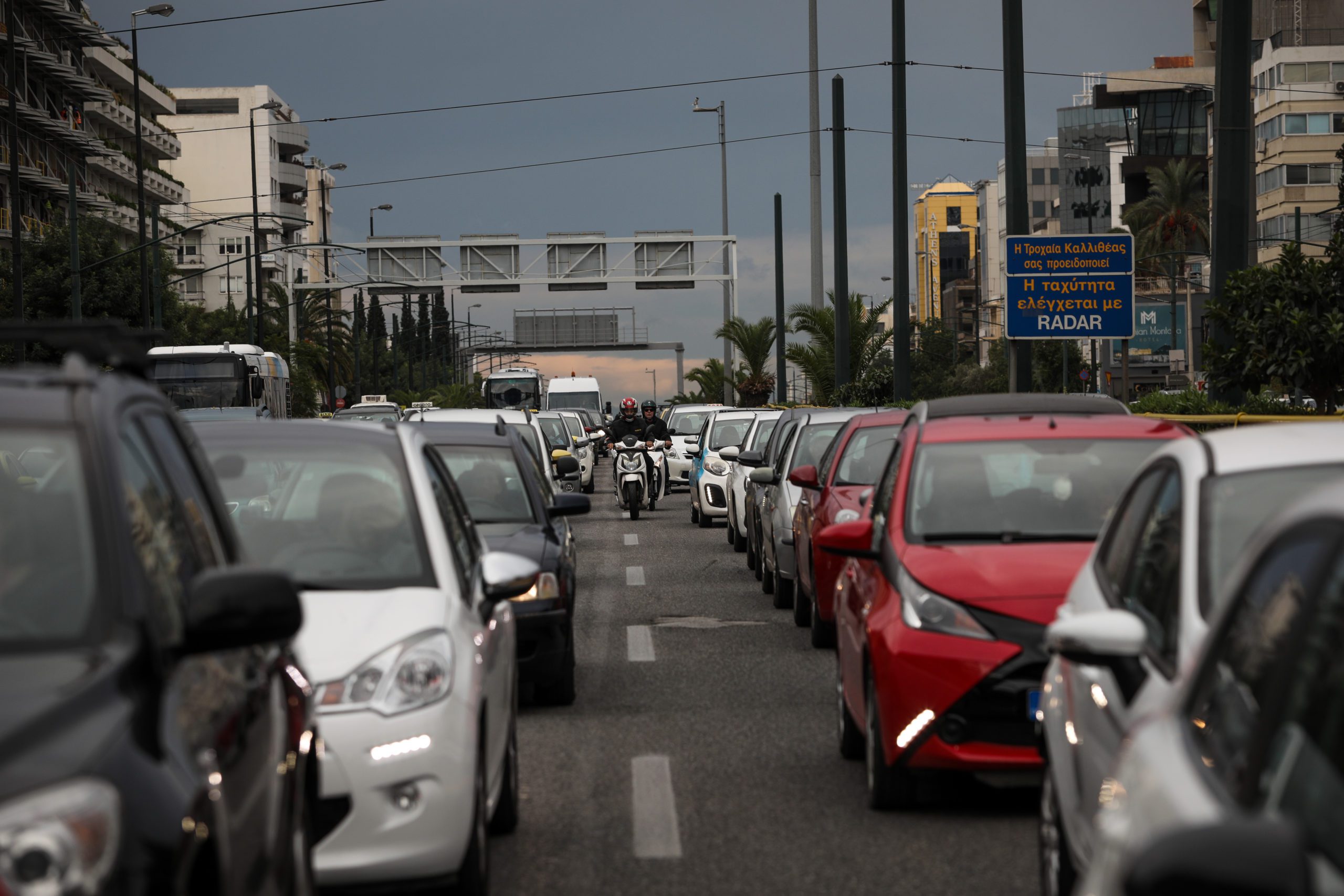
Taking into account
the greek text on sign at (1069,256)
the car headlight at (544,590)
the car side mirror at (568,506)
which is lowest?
the car headlight at (544,590)

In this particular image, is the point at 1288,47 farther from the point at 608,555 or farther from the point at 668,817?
the point at 668,817

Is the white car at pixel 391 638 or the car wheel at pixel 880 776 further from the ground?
the white car at pixel 391 638

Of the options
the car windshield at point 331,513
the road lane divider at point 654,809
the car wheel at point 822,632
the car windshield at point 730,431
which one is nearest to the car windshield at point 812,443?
the car wheel at point 822,632

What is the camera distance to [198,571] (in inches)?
161

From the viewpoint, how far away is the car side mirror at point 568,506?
10977 millimetres

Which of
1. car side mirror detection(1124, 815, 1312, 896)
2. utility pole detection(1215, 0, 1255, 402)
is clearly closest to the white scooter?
utility pole detection(1215, 0, 1255, 402)

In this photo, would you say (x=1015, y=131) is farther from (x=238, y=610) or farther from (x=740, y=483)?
(x=238, y=610)

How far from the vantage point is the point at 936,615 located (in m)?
6.96

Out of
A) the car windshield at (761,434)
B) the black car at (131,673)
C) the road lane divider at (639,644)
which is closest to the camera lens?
the black car at (131,673)

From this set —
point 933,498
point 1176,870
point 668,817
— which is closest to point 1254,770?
point 1176,870

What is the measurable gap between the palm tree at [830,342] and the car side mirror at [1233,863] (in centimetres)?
4382

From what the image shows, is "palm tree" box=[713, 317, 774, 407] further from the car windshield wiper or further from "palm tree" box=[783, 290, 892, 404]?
the car windshield wiper

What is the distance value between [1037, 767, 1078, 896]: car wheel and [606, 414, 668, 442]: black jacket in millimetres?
23097

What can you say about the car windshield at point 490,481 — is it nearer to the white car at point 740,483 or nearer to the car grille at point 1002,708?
the car grille at point 1002,708
